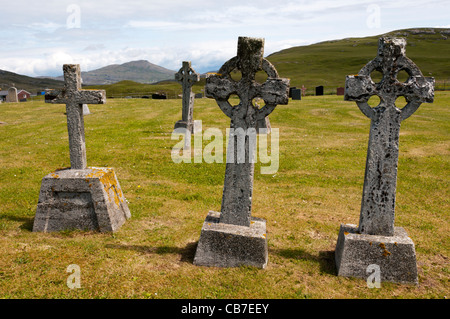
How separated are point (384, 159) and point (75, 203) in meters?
6.46

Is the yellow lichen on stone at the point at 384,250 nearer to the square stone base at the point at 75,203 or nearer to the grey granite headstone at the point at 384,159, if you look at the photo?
the grey granite headstone at the point at 384,159

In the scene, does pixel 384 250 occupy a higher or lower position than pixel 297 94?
lower

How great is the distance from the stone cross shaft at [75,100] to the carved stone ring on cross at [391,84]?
5.41 meters

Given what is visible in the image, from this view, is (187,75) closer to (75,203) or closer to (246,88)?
(75,203)

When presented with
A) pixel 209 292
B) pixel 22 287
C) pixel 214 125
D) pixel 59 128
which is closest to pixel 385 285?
pixel 209 292

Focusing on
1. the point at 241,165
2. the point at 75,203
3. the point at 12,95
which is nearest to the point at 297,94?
the point at 241,165

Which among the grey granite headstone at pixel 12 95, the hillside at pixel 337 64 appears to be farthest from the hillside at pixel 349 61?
the grey granite headstone at pixel 12 95

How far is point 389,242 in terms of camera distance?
6.02 metres

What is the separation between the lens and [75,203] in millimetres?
7656

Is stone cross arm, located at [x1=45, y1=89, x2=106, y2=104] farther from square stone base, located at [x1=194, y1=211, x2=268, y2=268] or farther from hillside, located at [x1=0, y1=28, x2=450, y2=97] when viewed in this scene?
hillside, located at [x1=0, y1=28, x2=450, y2=97]

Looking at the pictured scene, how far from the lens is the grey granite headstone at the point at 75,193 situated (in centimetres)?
756

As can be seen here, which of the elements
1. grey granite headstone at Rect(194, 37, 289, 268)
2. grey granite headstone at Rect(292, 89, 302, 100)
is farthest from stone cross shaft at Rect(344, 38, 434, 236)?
grey granite headstone at Rect(292, 89, 302, 100)
